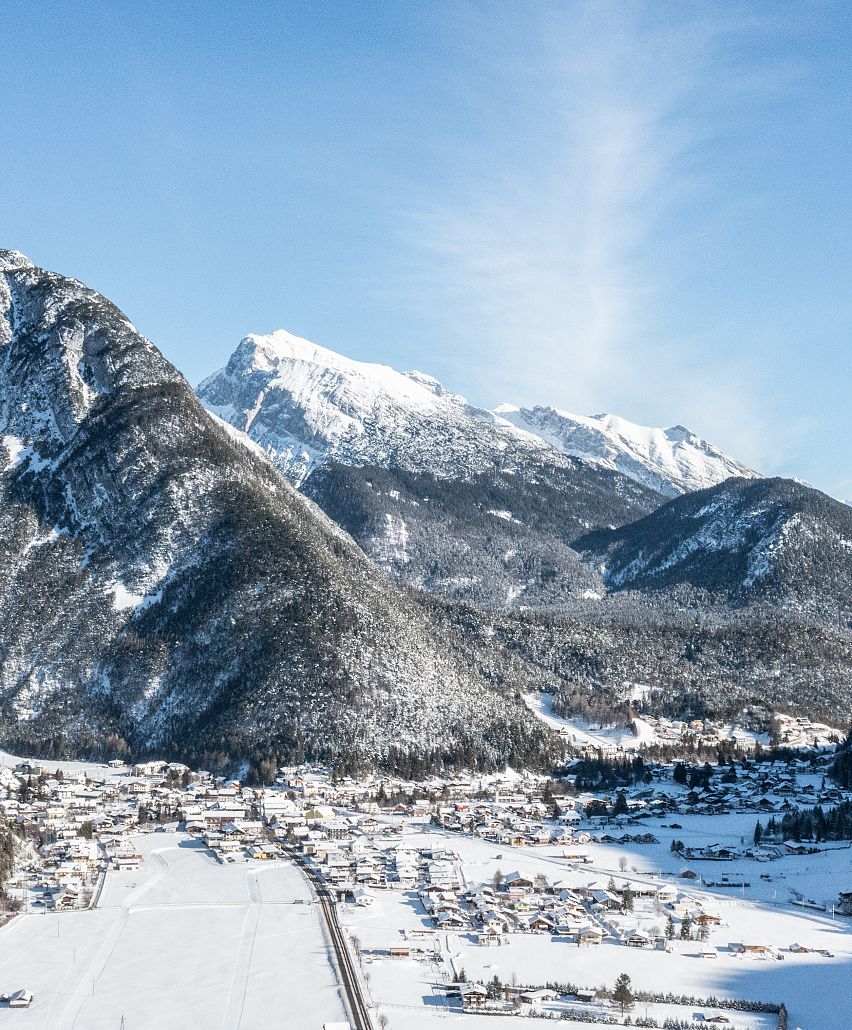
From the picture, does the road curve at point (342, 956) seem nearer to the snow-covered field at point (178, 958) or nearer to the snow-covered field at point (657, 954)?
the snow-covered field at point (178, 958)

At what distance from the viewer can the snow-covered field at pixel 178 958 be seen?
86.3 metres

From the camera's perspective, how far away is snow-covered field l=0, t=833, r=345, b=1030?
86.3 metres

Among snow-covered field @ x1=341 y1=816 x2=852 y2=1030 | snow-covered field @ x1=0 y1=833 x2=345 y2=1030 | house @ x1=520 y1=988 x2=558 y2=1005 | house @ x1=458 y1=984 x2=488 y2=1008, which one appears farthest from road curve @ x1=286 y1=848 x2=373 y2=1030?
house @ x1=520 y1=988 x2=558 y2=1005

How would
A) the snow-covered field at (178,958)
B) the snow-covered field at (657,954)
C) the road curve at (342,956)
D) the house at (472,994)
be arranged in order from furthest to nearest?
the snow-covered field at (657,954) → the house at (472,994) → the snow-covered field at (178,958) → the road curve at (342,956)

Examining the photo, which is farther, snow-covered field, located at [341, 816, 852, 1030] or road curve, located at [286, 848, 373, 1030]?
snow-covered field, located at [341, 816, 852, 1030]

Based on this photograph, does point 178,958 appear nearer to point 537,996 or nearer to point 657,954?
point 537,996

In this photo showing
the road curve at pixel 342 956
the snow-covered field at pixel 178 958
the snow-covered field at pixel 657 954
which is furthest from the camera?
the snow-covered field at pixel 657 954

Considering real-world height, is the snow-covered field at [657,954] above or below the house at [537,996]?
above

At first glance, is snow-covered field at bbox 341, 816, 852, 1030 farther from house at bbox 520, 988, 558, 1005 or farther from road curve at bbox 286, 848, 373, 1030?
house at bbox 520, 988, 558, 1005

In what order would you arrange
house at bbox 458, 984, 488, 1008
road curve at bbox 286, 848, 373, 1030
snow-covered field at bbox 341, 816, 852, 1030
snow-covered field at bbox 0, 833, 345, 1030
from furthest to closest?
snow-covered field at bbox 341, 816, 852, 1030, house at bbox 458, 984, 488, 1008, snow-covered field at bbox 0, 833, 345, 1030, road curve at bbox 286, 848, 373, 1030

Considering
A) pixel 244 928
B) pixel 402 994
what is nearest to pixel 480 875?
pixel 244 928

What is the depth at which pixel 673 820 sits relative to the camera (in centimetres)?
16238

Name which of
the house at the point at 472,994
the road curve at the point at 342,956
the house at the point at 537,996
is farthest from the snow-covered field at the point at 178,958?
the house at the point at 537,996

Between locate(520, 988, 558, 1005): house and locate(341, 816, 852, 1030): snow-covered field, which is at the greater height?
locate(341, 816, 852, 1030): snow-covered field
